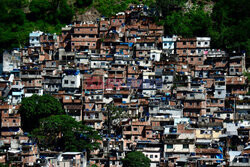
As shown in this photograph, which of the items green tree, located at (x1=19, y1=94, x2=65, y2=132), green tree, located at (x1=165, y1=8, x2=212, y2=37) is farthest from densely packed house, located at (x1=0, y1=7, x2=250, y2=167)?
green tree, located at (x1=165, y1=8, x2=212, y2=37)

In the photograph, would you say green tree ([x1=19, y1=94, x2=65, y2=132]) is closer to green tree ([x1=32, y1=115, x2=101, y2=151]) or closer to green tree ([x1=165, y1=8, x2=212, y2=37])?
green tree ([x1=32, y1=115, x2=101, y2=151])

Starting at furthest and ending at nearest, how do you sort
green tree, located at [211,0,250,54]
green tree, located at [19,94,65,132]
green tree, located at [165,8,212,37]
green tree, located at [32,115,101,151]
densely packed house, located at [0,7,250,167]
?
green tree, located at [165,8,212,37] → green tree, located at [211,0,250,54] → green tree, located at [19,94,65,132] → green tree, located at [32,115,101,151] → densely packed house, located at [0,7,250,167]

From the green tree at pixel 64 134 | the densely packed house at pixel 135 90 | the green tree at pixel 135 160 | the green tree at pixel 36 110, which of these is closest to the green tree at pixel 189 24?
the densely packed house at pixel 135 90

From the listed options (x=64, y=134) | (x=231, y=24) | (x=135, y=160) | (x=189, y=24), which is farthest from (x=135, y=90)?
(x=231, y=24)

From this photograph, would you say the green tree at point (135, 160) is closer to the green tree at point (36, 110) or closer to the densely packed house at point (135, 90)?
the densely packed house at point (135, 90)

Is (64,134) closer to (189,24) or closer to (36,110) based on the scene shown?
(36,110)
